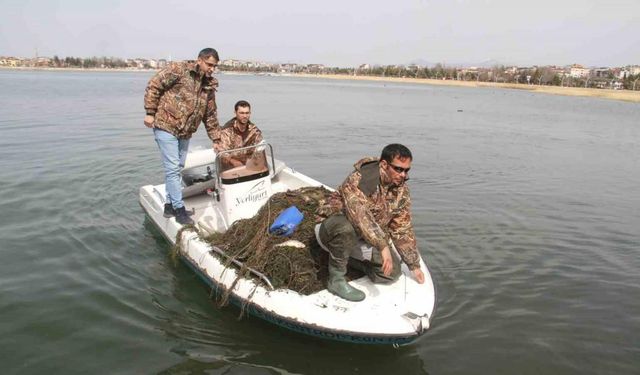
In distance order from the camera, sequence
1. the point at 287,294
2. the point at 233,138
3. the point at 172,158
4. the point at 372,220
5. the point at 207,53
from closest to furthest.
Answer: the point at 372,220, the point at 287,294, the point at 207,53, the point at 172,158, the point at 233,138

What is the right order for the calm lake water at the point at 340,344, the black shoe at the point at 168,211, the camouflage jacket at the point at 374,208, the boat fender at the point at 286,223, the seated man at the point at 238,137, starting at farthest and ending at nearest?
the black shoe at the point at 168,211
the seated man at the point at 238,137
the boat fender at the point at 286,223
the calm lake water at the point at 340,344
the camouflage jacket at the point at 374,208

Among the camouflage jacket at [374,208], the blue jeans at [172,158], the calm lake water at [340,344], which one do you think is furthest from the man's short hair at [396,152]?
the blue jeans at [172,158]

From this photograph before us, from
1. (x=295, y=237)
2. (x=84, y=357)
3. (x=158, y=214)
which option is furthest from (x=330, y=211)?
(x=158, y=214)

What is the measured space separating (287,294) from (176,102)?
2.98 meters

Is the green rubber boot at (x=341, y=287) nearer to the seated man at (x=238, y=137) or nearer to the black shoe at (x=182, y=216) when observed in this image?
the seated man at (x=238, y=137)

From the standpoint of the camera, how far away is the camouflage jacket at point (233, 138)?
21.4 feet

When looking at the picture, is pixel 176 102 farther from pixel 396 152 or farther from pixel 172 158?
pixel 396 152

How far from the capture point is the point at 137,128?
19219 millimetres

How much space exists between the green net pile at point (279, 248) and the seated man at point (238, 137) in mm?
791

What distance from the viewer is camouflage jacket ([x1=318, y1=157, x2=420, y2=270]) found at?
4.32m

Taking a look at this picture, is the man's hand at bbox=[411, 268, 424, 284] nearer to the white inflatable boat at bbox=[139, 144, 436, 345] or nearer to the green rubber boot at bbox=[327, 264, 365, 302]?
the white inflatable boat at bbox=[139, 144, 436, 345]

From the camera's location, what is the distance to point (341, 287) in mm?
4582

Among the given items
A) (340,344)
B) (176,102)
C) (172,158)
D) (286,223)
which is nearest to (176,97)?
(176,102)

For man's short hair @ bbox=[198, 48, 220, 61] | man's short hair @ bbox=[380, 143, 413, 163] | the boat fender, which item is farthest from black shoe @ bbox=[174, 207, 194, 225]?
man's short hair @ bbox=[380, 143, 413, 163]
